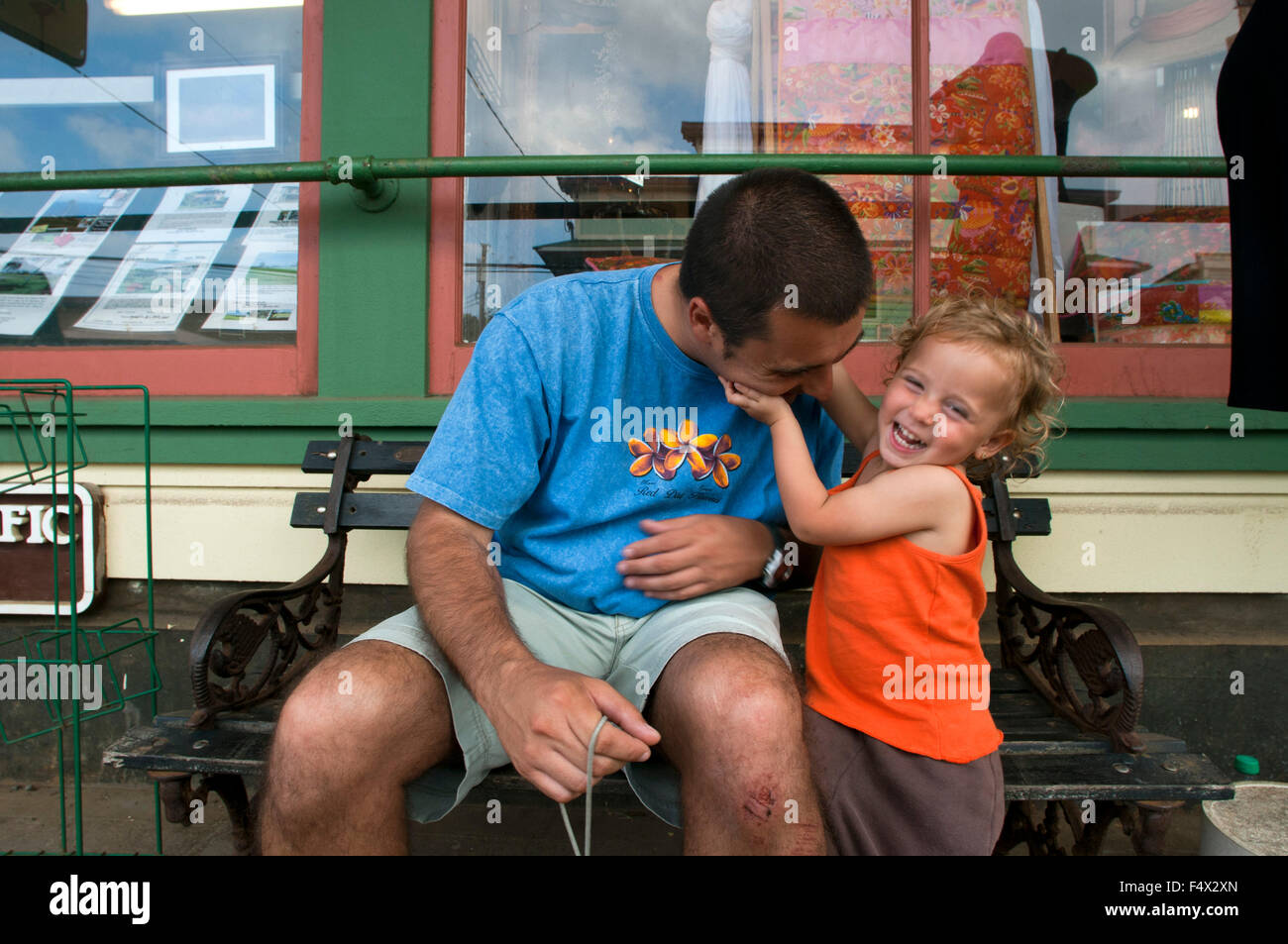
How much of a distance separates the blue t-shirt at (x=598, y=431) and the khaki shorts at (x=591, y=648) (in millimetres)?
55

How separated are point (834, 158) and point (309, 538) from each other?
2.16m


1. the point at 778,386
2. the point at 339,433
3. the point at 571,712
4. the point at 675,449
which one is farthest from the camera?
the point at 339,433

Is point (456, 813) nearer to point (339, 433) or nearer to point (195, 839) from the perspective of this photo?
point (195, 839)

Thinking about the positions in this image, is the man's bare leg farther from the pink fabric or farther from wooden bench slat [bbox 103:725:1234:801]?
the pink fabric

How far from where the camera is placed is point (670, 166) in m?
A: 2.57

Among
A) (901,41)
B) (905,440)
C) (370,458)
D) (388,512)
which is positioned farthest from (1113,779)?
(901,41)

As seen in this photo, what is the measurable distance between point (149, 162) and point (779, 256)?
2.84m

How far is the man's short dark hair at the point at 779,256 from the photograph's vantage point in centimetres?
145

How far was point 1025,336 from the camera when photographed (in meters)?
1.68

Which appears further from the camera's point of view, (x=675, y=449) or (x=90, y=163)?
(x=90, y=163)

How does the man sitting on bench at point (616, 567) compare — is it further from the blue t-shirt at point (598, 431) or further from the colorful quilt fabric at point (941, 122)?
the colorful quilt fabric at point (941, 122)

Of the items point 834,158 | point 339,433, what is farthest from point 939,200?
point 339,433

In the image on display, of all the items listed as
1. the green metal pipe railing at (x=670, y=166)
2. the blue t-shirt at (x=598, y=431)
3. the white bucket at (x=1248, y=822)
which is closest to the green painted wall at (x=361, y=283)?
the green metal pipe railing at (x=670, y=166)

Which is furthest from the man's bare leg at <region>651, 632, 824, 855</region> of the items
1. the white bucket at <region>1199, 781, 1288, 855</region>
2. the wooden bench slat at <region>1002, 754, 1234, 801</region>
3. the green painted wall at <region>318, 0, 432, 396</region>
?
the green painted wall at <region>318, 0, 432, 396</region>
